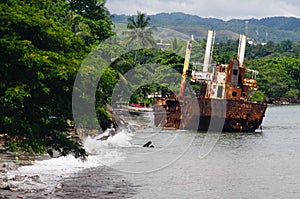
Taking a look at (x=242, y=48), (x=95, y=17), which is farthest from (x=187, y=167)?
(x=95, y=17)

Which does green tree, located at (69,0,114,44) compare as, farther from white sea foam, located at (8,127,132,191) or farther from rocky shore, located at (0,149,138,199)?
rocky shore, located at (0,149,138,199)

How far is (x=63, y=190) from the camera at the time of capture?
2464 cm

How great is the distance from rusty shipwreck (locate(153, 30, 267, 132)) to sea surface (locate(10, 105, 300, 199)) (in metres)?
3.88

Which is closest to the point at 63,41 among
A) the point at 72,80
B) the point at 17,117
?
the point at 72,80

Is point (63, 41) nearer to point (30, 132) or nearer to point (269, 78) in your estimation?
point (30, 132)

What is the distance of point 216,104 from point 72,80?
127 ft

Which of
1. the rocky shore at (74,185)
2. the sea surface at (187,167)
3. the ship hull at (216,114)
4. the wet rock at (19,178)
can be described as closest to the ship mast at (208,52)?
the ship hull at (216,114)

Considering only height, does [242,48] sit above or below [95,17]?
below

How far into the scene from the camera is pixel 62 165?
103 ft

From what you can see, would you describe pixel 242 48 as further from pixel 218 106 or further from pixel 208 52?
pixel 218 106

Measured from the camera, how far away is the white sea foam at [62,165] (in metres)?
25.5

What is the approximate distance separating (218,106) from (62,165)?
28785 millimetres

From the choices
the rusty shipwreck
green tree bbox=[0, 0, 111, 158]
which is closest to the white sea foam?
green tree bbox=[0, 0, 111, 158]

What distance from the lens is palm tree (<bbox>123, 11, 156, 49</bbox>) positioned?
9762 cm
